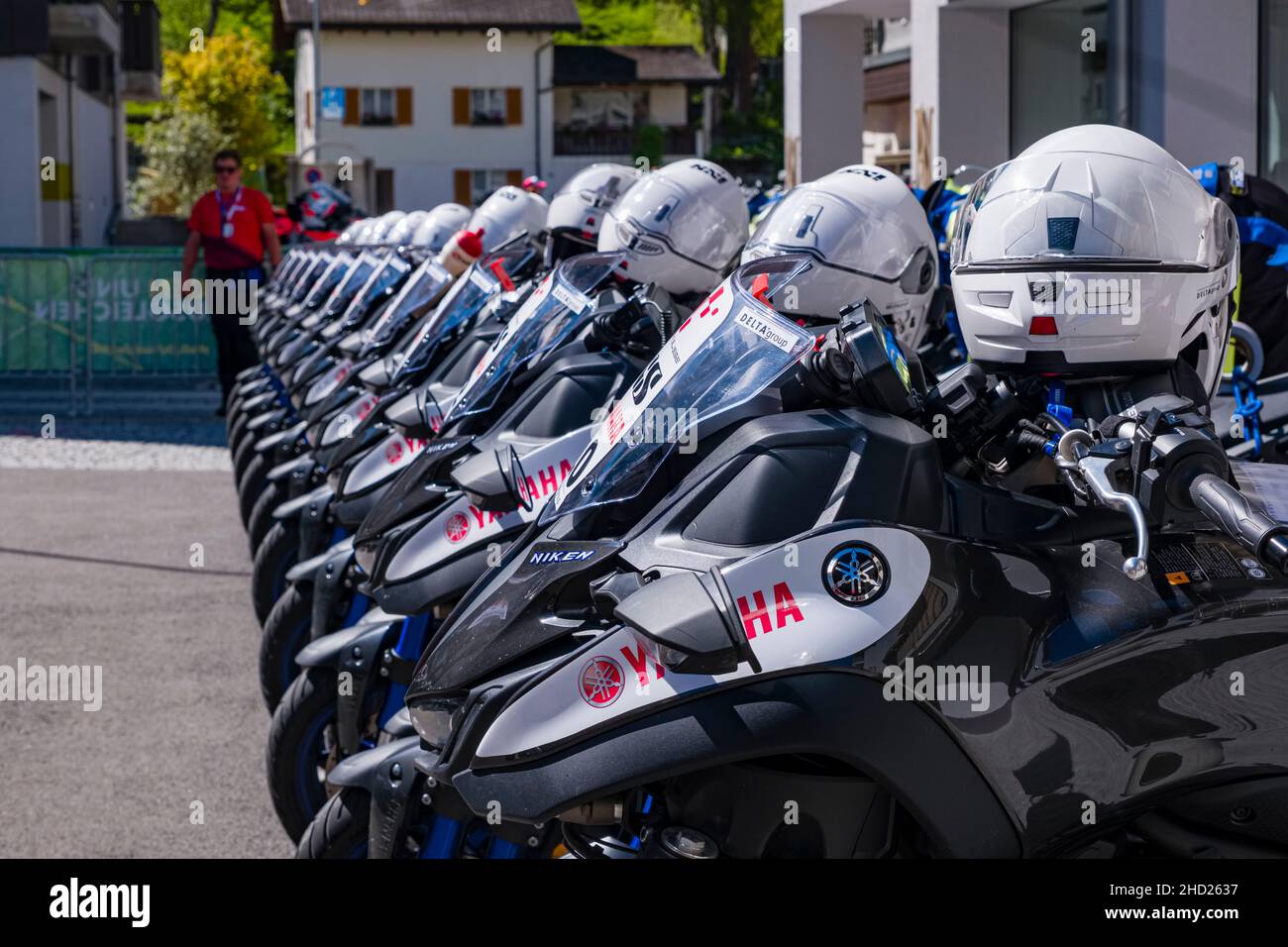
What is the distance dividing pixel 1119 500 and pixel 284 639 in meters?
3.32

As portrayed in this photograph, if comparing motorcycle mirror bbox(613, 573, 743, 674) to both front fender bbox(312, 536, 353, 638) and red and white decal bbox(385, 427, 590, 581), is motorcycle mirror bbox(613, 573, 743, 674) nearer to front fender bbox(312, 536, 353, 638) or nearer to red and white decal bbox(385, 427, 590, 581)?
red and white decal bbox(385, 427, 590, 581)

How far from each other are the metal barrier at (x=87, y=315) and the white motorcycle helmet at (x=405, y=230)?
5.15 metres

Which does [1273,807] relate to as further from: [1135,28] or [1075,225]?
[1135,28]

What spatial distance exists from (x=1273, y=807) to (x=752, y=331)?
968 millimetres

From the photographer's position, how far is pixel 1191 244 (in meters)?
2.81

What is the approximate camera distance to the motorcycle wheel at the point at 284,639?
195 inches

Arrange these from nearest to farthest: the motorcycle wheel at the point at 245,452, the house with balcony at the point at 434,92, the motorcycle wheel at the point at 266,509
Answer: the motorcycle wheel at the point at 266,509 < the motorcycle wheel at the point at 245,452 < the house with balcony at the point at 434,92

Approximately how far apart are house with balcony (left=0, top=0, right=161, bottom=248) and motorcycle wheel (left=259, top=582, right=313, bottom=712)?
485 inches

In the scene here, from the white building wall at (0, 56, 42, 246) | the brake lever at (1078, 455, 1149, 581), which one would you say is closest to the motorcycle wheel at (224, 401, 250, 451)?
the brake lever at (1078, 455, 1149, 581)

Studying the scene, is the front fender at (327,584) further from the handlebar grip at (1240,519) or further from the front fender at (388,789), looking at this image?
the handlebar grip at (1240,519)

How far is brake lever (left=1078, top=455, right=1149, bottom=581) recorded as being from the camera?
210cm

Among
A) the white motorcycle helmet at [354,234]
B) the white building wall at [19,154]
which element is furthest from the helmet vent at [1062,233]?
the white building wall at [19,154]

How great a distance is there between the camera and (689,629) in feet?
7.24

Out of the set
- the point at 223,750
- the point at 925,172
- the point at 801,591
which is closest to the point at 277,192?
the point at 925,172
